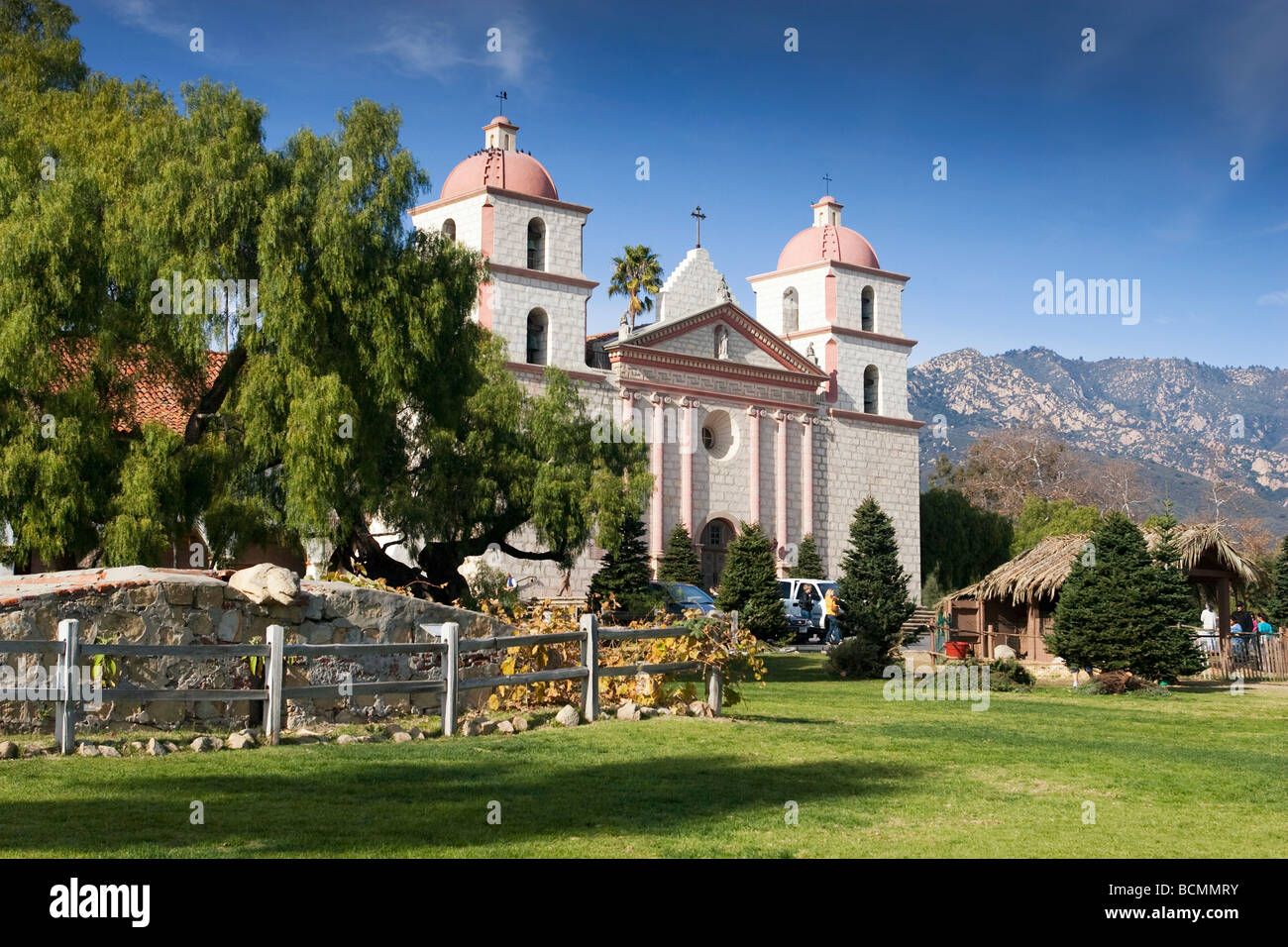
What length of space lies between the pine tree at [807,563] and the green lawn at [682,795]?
31.9m

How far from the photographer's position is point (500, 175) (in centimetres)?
4234

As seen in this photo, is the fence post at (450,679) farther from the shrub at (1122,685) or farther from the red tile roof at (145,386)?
the shrub at (1122,685)

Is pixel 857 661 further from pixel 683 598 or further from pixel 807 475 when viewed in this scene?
pixel 807 475

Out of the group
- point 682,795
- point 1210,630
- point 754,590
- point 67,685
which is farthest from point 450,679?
point 754,590

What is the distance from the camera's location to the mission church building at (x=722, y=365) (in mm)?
42594

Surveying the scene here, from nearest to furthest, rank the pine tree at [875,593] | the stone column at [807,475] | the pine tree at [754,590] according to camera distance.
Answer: the pine tree at [875,593]
the pine tree at [754,590]
the stone column at [807,475]

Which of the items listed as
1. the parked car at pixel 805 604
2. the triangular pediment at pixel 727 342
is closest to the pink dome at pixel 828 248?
the triangular pediment at pixel 727 342

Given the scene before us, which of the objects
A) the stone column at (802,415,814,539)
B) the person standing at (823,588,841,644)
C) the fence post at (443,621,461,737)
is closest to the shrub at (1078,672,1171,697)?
the fence post at (443,621,461,737)

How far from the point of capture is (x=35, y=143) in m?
20.5

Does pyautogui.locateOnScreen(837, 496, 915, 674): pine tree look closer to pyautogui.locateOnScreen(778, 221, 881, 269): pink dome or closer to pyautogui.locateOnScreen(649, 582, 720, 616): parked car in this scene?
pyautogui.locateOnScreen(649, 582, 720, 616): parked car

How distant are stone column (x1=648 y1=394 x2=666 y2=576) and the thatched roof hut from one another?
555 inches

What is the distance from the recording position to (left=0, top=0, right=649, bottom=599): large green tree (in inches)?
725

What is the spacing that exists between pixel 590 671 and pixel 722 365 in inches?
1327

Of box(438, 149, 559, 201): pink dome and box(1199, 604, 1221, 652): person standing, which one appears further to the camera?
box(438, 149, 559, 201): pink dome
